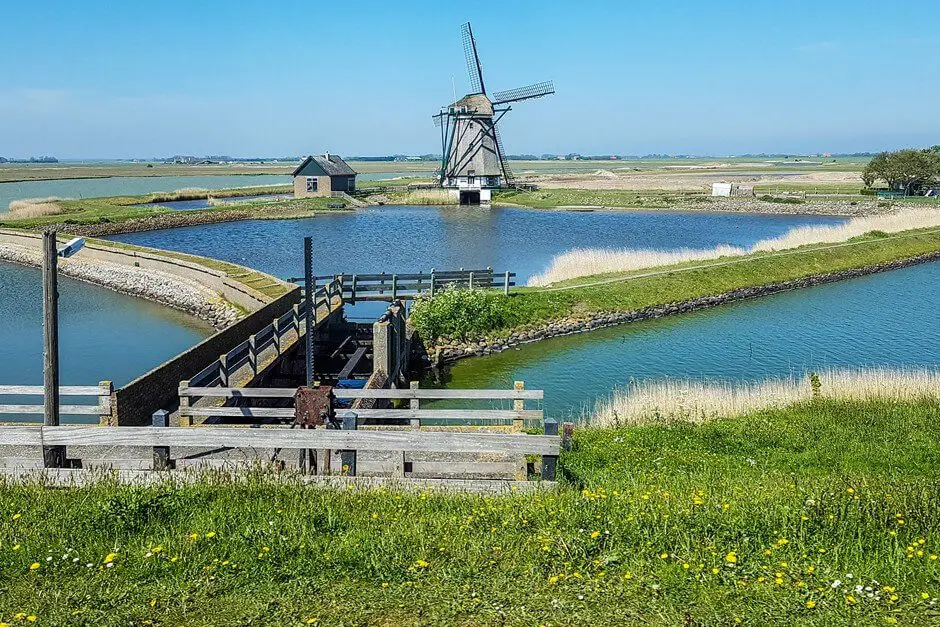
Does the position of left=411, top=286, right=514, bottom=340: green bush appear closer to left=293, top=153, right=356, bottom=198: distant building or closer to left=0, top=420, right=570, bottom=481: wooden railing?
left=0, top=420, right=570, bottom=481: wooden railing

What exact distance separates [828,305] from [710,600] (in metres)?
36.4

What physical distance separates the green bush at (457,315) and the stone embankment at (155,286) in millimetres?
7485

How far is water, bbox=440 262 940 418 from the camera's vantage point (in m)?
26.0

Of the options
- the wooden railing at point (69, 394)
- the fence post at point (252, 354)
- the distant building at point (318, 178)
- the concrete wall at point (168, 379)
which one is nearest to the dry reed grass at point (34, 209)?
the distant building at point (318, 178)

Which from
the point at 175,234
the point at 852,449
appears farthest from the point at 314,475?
the point at 175,234

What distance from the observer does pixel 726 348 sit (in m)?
30.1

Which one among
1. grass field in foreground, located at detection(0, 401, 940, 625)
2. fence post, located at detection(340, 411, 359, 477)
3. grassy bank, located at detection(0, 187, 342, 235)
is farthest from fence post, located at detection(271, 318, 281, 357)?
grassy bank, located at detection(0, 187, 342, 235)

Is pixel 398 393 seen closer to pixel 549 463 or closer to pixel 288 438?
pixel 288 438

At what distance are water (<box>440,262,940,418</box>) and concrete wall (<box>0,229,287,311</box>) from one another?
9221mm

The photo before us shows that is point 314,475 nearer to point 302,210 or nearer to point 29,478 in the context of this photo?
point 29,478

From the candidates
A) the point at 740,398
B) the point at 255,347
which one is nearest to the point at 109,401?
the point at 255,347

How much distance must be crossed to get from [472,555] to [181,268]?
3554 cm

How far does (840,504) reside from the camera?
346 inches

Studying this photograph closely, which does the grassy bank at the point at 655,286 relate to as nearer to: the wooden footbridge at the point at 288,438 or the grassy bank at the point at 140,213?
the wooden footbridge at the point at 288,438
